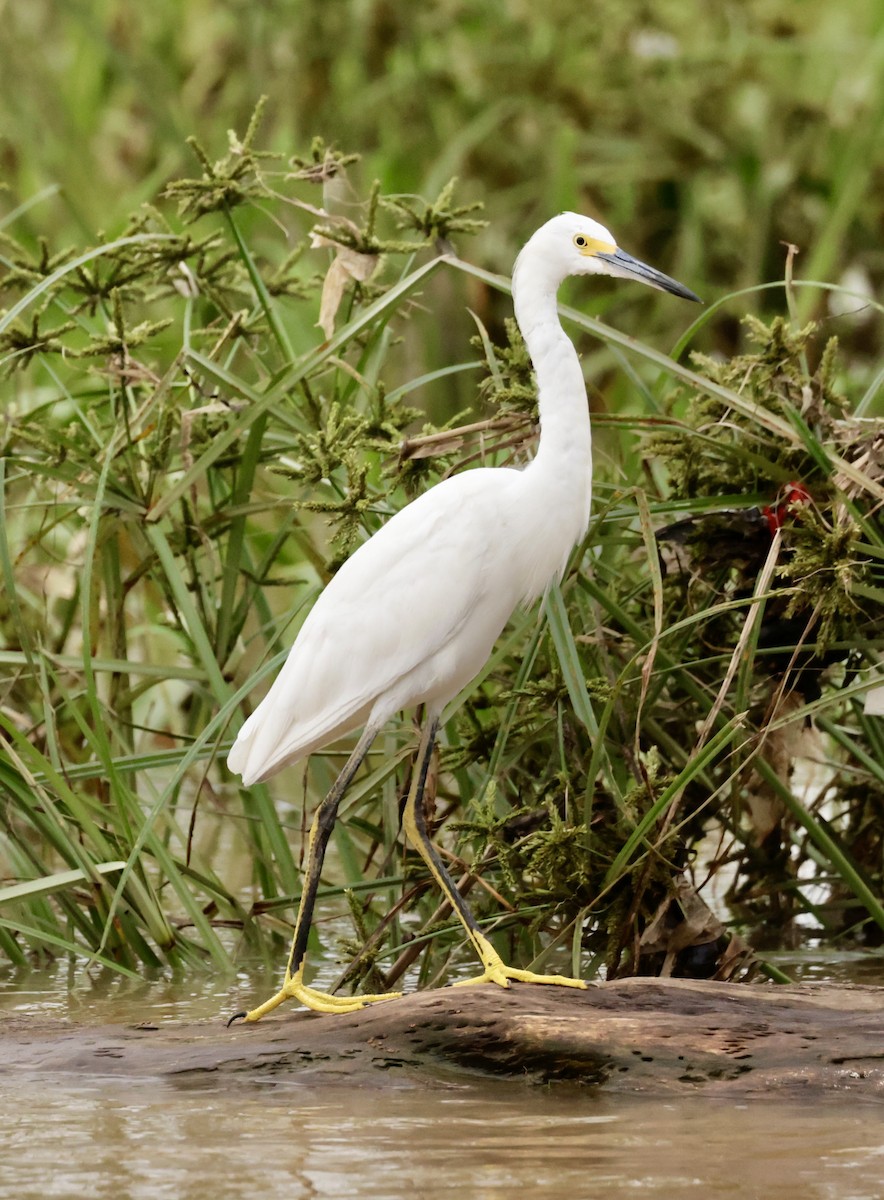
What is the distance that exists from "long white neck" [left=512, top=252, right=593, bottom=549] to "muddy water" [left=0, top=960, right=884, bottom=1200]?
110 centimetres

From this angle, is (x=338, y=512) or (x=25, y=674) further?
(x=25, y=674)

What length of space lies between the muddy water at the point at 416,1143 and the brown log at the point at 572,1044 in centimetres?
3

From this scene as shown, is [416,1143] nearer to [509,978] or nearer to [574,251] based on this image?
[509,978]

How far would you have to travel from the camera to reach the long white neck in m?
3.27

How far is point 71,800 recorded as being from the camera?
12.0 feet

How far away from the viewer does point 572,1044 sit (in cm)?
287

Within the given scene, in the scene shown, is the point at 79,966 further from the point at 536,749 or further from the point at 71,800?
the point at 536,749

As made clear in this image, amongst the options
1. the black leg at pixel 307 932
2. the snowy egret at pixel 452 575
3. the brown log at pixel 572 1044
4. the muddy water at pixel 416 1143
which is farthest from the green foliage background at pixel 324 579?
the muddy water at pixel 416 1143

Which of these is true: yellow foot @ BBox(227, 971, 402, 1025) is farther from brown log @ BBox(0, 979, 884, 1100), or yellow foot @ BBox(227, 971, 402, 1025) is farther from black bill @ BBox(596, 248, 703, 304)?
black bill @ BBox(596, 248, 703, 304)

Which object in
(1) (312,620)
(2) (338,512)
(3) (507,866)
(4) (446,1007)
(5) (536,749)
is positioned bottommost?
(4) (446,1007)

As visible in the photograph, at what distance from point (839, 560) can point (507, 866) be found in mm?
914

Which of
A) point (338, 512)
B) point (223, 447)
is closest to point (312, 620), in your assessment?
point (338, 512)

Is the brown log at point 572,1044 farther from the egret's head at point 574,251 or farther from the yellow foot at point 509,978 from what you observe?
the egret's head at point 574,251

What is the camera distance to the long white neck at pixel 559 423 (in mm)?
3266
